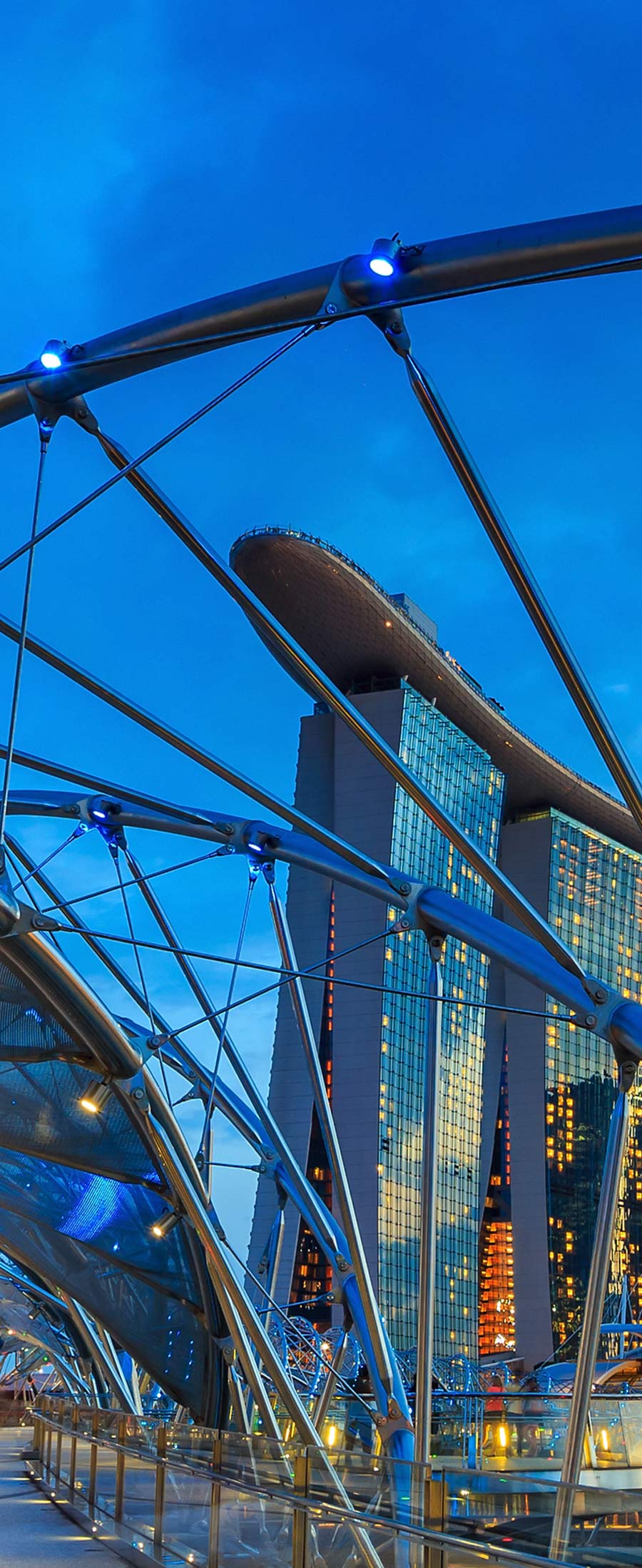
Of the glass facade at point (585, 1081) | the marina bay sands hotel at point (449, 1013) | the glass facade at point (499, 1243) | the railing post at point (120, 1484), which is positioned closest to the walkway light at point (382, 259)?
the railing post at point (120, 1484)

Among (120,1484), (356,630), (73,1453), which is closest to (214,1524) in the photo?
(120,1484)

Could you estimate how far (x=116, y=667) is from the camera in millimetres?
195375

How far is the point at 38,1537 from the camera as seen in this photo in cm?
1584

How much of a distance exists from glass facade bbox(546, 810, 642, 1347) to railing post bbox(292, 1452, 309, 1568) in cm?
10174

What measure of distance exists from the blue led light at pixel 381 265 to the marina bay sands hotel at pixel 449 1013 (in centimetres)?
8052

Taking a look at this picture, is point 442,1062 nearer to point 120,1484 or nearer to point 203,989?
point 203,989

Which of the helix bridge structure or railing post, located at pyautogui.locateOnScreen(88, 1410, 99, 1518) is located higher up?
the helix bridge structure

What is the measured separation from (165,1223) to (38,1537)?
13.2 m

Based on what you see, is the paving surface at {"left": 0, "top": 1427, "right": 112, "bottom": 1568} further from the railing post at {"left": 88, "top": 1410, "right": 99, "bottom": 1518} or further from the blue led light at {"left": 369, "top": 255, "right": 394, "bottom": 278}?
the blue led light at {"left": 369, "top": 255, "right": 394, "bottom": 278}

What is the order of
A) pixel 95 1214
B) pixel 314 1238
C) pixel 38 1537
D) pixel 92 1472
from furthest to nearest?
pixel 314 1238
pixel 95 1214
pixel 92 1472
pixel 38 1537

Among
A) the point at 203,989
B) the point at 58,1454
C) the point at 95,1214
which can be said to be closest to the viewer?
the point at 58,1454

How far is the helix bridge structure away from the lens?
391 inches

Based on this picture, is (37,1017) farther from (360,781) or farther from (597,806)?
(597,806)

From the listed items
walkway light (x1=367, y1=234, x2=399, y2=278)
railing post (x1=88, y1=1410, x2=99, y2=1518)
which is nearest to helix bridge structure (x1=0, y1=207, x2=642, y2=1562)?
walkway light (x1=367, y1=234, x2=399, y2=278)
